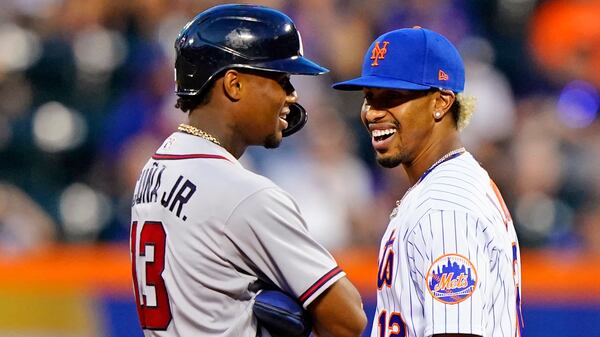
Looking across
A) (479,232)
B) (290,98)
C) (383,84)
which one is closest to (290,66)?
(290,98)

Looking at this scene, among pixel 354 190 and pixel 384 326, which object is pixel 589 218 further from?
pixel 384 326

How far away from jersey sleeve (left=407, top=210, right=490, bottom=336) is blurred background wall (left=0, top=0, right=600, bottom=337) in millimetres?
3449

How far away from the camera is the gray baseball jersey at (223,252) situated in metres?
3.53

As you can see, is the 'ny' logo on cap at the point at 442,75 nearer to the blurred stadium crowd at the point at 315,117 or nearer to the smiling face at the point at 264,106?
the smiling face at the point at 264,106

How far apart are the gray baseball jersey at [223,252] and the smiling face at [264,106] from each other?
19 centimetres

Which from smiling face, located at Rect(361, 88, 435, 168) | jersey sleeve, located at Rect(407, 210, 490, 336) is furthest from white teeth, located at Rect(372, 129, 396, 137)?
jersey sleeve, located at Rect(407, 210, 490, 336)

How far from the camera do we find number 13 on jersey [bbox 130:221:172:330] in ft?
11.9

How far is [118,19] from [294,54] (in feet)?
18.8

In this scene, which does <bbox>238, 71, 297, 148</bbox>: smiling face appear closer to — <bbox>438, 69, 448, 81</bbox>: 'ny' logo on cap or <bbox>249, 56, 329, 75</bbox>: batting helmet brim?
<bbox>249, 56, 329, 75</bbox>: batting helmet brim

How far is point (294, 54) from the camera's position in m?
3.80

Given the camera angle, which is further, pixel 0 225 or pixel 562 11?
pixel 562 11

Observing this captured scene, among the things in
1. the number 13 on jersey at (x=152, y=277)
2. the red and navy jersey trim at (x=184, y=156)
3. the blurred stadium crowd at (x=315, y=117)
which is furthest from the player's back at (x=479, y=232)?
the blurred stadium crowd at (x=315, y=117)

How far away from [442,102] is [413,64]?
0.19 meters

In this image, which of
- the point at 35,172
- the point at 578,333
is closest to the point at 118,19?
the point at 35,172
